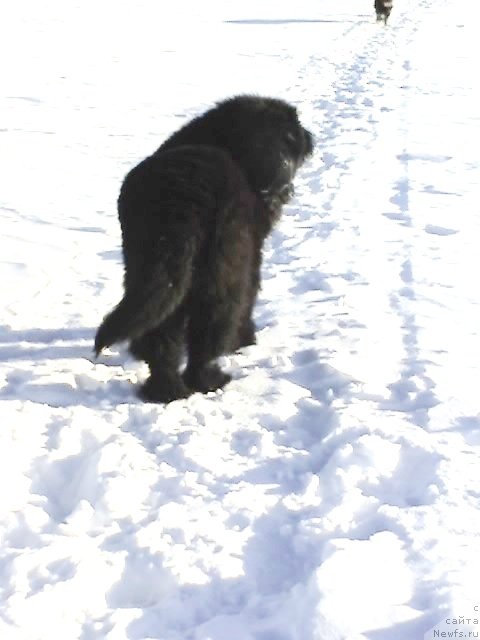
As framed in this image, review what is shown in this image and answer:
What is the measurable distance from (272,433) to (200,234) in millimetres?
870

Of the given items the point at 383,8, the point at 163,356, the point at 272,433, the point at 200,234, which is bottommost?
the point at 272,433

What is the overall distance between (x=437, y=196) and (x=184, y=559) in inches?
188

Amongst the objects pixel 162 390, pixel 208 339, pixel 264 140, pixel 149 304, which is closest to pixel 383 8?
pixel 264 140

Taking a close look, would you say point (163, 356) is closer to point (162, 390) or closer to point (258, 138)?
point (162, 390)

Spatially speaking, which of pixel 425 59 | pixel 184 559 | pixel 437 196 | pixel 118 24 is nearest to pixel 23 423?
pixel 184 559

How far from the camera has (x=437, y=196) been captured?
6254 mm

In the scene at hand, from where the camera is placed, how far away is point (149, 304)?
2838 millimetres

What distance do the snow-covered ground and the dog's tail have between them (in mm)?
420

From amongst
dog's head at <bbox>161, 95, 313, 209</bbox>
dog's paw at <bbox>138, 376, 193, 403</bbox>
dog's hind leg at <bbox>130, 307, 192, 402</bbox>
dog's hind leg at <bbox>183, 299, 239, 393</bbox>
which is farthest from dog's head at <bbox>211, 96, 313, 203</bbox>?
dog's paw at <bbox>138, 376, 193, 403</bbox>

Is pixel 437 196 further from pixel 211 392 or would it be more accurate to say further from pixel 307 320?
pixel 211 392

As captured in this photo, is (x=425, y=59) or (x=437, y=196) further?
(x=425, y=59)

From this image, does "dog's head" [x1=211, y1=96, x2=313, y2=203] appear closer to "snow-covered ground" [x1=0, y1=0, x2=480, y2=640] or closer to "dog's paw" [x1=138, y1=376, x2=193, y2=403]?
"snow-covered ground" [x1=0, y1=0, x2=480, y2=640]

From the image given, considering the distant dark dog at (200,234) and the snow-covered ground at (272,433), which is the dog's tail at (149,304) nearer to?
the distant dark dog at (200,234)

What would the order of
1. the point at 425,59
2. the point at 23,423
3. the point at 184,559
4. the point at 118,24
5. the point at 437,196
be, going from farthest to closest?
the point at 118,24 → the point at 425,59 → the point at 437,196 → the point at 23,423 → the point at 184,559
